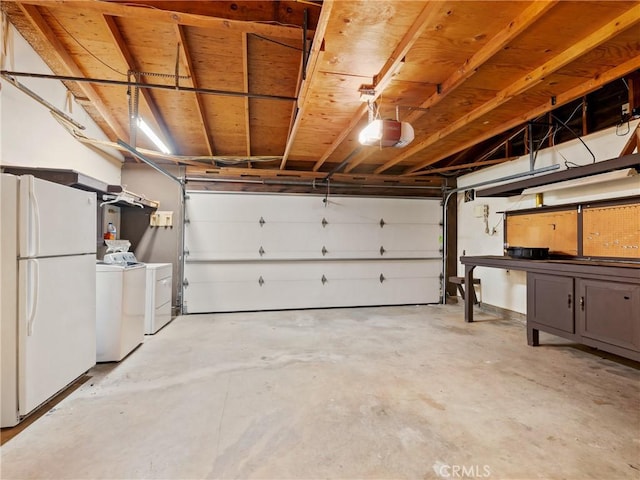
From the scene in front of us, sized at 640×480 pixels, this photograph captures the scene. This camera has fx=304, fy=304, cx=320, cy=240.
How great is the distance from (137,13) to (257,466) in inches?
124

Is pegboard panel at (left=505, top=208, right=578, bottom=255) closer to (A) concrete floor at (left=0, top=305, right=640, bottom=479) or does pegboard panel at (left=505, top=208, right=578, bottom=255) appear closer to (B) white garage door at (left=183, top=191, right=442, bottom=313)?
(A) concrete floor at (left=0, top=305, right=640, bottom=479)

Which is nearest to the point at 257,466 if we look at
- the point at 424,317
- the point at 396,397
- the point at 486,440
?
the point at 396,397

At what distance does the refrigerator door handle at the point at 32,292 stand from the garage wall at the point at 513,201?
5.30 meters

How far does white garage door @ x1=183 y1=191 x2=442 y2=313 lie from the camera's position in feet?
17.4

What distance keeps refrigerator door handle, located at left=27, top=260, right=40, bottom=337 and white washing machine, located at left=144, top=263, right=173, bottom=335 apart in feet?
6.28

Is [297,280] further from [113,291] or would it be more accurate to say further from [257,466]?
[257,466]

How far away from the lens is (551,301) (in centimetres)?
328

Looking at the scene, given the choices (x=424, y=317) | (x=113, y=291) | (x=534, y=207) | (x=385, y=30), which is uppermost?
(x=385, y=30)

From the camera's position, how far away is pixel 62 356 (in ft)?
7.43

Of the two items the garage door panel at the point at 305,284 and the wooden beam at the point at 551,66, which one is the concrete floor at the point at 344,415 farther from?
the wooden beam at the point at 551,66

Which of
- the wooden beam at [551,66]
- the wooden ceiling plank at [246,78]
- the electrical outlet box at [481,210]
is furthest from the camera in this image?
the electrical outlet box at [481,210]

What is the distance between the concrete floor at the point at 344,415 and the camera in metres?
1.64

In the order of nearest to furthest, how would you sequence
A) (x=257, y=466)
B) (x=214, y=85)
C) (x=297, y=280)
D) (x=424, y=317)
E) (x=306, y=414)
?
(x=257, y=466) → (x=306, y=414) → (x=214, y=85) → (x=424, y=317) → (x=297, y=280)

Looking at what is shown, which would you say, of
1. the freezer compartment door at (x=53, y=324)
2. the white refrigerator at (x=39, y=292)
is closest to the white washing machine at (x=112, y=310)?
the freezer compartment door at (x=53, y=324)
